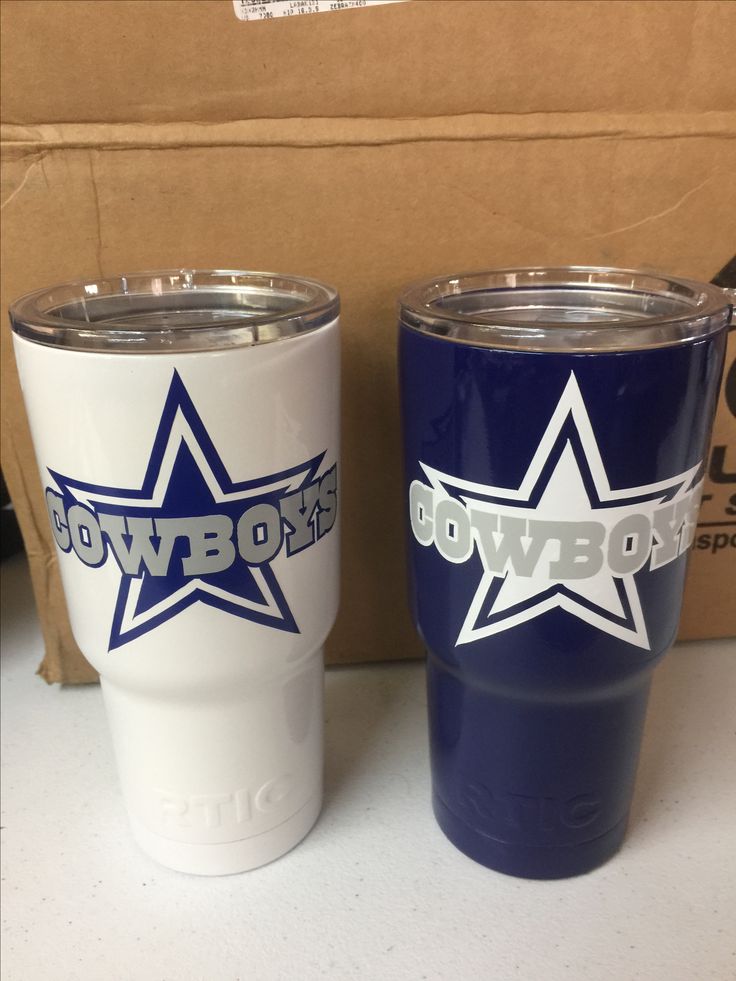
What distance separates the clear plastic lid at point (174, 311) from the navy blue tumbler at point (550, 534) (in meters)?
0.06

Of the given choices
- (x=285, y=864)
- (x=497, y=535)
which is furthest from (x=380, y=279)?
(x=285, y=864)

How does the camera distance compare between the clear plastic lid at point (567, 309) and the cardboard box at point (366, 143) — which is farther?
the cardboard box at point (366, 143)

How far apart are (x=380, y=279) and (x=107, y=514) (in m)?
0.22

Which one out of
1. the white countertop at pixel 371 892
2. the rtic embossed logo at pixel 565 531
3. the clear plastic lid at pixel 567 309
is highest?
the clear plastic lid at pixel 567 309

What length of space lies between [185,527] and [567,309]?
0.24m

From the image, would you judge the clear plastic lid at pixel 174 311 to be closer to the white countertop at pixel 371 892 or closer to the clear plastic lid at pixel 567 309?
the clear plastic lid at pixel 567 309

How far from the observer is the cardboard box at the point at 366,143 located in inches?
16.0

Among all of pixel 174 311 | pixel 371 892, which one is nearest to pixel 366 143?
pixel 174 311

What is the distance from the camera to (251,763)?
1.26 feet

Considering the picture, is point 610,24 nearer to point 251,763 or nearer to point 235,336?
point 235,336

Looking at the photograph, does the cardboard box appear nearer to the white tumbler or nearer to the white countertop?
the white tumbler

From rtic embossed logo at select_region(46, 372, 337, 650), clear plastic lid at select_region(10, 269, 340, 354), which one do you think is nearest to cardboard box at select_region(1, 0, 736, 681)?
clear plastic lid at select_region(10, 269, 340, 354)

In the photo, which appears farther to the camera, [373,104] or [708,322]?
[373,104]

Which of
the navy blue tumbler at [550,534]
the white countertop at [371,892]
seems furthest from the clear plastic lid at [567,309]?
the white countertop at [371,892]
